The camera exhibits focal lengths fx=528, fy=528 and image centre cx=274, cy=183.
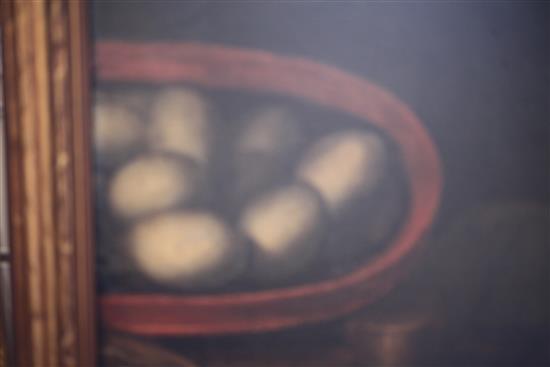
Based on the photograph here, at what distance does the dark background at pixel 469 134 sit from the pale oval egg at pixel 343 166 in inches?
3.9

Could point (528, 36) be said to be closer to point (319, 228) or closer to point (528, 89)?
point (528, 89)

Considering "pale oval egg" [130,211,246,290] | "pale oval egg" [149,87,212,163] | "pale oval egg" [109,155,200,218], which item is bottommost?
"pale oval egg" [130,211,246,290]

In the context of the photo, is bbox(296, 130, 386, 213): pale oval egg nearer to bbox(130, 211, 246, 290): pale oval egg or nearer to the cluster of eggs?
the cluster of eggs

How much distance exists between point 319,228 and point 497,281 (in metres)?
0.32

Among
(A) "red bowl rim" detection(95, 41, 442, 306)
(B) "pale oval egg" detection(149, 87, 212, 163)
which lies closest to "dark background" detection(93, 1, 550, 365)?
(A) "red bowl rim" detection(95, 41, 442, 306)

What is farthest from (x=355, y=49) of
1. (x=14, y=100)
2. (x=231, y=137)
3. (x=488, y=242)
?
(x=14, y=100)

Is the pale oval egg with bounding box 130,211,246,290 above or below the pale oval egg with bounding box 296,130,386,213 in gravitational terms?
below

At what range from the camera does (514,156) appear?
893mm

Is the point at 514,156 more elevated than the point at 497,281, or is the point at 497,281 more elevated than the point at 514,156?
the point at 514,156

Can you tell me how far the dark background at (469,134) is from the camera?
86cm

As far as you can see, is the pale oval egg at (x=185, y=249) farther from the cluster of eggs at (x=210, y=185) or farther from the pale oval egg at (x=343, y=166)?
the pale oval egg at (x=343, y=166)

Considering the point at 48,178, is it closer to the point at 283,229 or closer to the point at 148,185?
the point at 148,185

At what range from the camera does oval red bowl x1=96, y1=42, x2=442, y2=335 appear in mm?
833

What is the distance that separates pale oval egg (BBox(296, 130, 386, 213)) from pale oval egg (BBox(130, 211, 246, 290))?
16 cm
